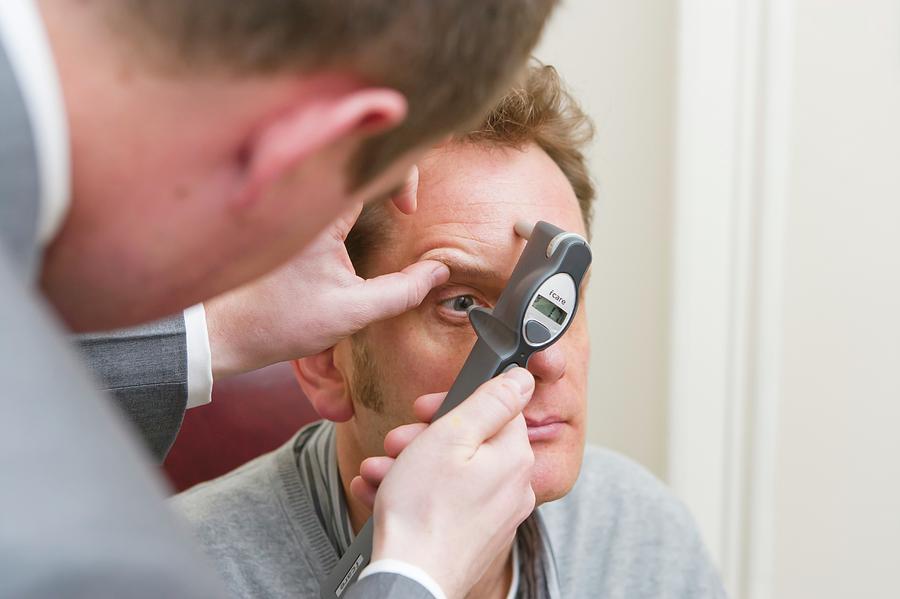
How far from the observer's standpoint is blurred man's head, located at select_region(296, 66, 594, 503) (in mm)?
1062

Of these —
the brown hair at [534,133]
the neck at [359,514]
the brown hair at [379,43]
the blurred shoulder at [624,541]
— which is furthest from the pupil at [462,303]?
the brown hair at [379,43]

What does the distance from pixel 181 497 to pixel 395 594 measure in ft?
1.93

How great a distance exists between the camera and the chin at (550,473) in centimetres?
107

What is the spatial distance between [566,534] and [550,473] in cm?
24

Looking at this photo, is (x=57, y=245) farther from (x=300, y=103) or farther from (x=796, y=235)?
(x=796, y=235)

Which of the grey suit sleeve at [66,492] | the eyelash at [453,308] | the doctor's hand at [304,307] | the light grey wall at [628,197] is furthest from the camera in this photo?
the light grey wall at [628,197]

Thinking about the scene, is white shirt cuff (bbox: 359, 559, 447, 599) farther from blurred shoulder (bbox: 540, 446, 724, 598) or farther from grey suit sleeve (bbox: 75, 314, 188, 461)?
blurred shoulder (bbox: 540, 446, 724, 598)

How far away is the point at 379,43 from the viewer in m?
0.45

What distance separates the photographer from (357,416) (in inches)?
46.0

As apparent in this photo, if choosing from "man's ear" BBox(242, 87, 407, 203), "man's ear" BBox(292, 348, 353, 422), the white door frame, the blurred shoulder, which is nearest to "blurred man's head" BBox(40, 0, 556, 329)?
"man's ear" BBox(242, 87, 407, 203)

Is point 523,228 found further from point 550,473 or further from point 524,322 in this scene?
point 550,473

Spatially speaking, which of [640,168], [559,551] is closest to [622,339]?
[640,168]

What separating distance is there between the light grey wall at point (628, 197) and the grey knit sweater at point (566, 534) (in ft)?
1.15

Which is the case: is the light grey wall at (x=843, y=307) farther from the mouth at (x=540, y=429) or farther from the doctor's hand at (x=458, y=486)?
the doctor's hand at (x=458, y=486)
